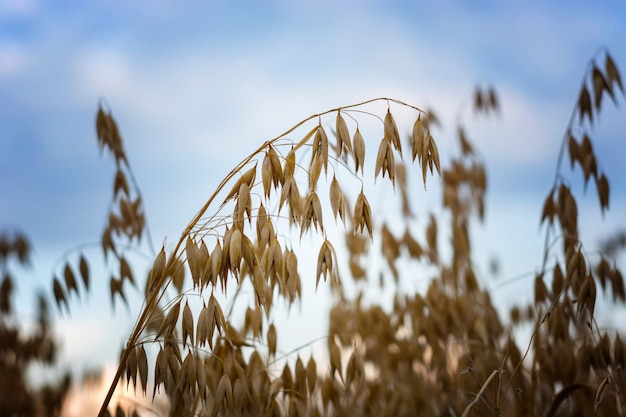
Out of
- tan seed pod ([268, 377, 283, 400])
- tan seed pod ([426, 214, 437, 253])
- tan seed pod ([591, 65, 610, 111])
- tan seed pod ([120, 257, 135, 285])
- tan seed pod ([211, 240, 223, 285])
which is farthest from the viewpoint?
tan seed pod ([426, 214, 437, 253])

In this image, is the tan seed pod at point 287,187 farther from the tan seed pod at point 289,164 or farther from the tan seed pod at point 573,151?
the tan seed pod at point 573,151

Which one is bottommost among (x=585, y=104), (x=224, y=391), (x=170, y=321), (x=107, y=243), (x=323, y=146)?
(x=224, y=391)

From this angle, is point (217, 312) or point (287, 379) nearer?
point (217, 312)

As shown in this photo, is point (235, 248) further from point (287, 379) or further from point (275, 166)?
point (287, 379)

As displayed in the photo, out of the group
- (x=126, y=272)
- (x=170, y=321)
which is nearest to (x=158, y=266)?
(x=170, y=321)

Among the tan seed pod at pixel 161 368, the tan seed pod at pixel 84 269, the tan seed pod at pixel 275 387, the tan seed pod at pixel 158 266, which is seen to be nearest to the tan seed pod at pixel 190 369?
the tan seed pod at pixel 161 368

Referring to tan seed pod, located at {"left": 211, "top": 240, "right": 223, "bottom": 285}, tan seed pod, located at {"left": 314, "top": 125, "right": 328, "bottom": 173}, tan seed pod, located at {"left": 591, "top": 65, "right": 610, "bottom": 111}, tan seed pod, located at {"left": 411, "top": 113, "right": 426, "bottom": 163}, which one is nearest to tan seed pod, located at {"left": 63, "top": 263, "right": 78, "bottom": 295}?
tan seed pod, located at {"left": 211, "top": 240, "right": 223, "bottom": 285}

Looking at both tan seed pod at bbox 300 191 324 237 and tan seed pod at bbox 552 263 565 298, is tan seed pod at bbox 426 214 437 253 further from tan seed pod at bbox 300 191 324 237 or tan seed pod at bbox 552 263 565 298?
tan seed pod at bbox 300 191 324 237

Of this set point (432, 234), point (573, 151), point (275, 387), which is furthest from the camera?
point (432, 234)

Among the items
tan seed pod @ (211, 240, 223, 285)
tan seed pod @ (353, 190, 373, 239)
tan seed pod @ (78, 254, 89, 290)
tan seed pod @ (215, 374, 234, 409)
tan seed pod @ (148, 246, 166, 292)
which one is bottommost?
tan seed pod @ (215, 374, 234, 409)

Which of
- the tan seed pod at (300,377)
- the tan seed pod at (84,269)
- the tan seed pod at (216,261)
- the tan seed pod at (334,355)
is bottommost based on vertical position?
the tan seed pod at (300,377)

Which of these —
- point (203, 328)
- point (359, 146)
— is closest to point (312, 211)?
point (359, 146)

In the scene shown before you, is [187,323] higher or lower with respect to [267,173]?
lower

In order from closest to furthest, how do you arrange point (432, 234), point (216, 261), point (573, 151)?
point (216, 261) < point (573, 151) < point (432, 234)
